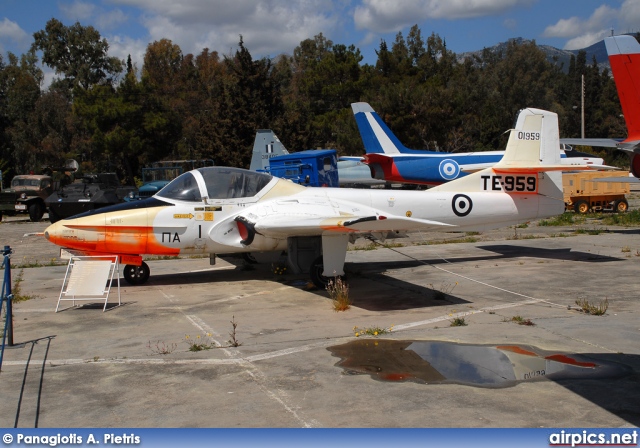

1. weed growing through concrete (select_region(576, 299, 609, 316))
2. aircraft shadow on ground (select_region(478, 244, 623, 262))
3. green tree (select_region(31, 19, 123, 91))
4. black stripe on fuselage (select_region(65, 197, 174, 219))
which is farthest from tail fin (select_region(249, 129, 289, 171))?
green tree (select_region(31, 19, 123, 91))

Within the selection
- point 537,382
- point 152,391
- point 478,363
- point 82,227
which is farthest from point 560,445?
point 82,227

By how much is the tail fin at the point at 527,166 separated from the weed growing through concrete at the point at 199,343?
680cm

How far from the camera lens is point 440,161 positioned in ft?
80.0

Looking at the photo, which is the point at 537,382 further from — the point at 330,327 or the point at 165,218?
the point at 165,218

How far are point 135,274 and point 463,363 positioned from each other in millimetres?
7771

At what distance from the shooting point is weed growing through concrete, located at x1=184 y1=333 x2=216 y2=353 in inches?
305

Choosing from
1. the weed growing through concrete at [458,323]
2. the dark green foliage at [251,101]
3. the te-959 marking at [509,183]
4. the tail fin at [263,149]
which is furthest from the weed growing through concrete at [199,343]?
the dark green foliage at [251,101]

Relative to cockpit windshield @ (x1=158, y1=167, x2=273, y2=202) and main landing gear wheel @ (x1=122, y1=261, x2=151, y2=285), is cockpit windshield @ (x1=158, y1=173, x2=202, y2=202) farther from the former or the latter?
main landing gear wheel @ (x1=122, y1=261, x2=151, y2=285)

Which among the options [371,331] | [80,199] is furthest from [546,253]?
[80,199]

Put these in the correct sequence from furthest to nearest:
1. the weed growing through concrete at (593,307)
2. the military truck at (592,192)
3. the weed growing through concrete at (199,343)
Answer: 1. the military truck at (592,192)
2. the weed growing through concrete at (593,307)
3. the weed growing through concrete at (199,343)

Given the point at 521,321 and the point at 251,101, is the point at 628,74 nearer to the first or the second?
the point at 521,321

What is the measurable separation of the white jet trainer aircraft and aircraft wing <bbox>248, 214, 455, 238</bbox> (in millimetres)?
25

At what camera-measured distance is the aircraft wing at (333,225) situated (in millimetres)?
9633

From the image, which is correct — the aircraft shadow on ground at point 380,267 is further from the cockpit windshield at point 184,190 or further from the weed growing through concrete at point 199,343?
the weed growing through concrete at point 199,343
